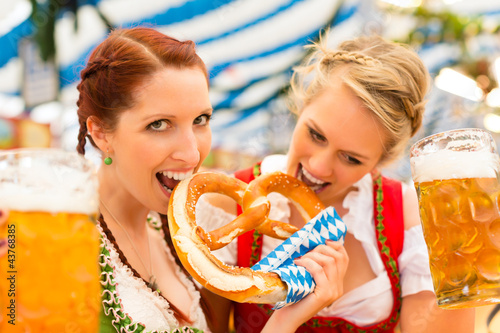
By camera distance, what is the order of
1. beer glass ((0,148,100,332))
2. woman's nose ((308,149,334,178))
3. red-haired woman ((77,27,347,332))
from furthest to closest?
woman's nose ((308,149,334,178)), red-haired woman ((77,27,347,332)), beer glass ((0,148,100,332))

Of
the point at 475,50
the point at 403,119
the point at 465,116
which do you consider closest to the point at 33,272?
the point at 403,119

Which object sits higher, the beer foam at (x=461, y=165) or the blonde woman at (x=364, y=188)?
the beer foam at (x=461, y=165)

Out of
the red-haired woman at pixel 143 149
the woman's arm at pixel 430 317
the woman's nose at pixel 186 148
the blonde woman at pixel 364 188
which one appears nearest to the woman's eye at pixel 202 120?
the red-haired woman at pixel 143 149

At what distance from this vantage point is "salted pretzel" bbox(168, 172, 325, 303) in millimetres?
1282

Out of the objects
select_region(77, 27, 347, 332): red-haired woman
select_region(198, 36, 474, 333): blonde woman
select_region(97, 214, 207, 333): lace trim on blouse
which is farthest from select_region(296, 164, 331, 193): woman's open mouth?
select_region(97, 214, 207, 333): lace trim on blouse

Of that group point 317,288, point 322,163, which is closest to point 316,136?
point 322,163

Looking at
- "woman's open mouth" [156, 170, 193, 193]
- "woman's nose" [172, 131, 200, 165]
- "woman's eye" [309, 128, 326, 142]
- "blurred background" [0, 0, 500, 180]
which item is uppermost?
"woman's nose" [172, 131, 200, 165]

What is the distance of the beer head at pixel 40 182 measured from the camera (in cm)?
86

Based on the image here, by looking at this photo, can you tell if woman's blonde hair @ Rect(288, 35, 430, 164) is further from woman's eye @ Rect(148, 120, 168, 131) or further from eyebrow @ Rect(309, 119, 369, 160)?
woman's eye @ Rect(148, 120, 168, 131)

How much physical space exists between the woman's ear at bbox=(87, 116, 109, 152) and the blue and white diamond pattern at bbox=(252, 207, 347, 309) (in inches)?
26.5

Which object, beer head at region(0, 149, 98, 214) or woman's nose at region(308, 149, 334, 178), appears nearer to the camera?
beer head at region(0, 149, 98, 214)

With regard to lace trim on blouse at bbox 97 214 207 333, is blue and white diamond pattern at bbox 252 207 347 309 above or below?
above

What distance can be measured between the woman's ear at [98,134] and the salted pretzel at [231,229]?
32cm

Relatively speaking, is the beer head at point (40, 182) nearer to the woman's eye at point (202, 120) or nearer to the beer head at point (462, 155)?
the woman's eye at point (202, 120)
